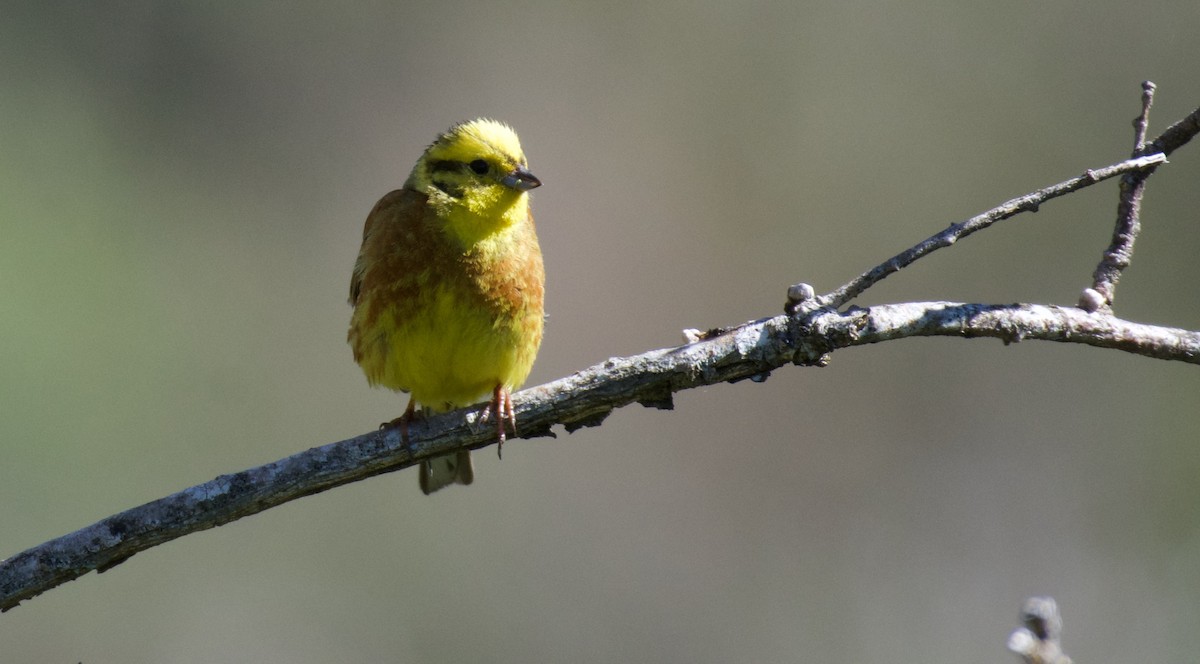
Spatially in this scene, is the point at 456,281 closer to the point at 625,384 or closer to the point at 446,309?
the point at 446,309

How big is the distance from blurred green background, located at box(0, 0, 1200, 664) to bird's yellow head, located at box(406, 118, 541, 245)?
377 centimetres

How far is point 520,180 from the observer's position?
5.63 metres

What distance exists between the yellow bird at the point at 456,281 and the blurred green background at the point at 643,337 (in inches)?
139

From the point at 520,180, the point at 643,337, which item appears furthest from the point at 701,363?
the point at 643,337

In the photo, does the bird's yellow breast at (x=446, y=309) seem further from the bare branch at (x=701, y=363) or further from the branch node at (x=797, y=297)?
the branch node at (x=797, y=297)

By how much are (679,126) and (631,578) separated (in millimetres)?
4583

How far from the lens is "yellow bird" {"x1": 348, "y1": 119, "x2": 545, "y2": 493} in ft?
17.7

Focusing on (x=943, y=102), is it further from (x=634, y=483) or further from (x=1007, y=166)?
(x=634, y=483)

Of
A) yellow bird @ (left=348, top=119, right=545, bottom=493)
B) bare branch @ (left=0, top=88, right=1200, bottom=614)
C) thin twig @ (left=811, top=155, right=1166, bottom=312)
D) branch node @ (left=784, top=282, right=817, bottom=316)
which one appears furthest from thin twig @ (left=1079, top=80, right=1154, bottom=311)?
yellow bird @ (left=348, top=119, right=545, bottom=493)

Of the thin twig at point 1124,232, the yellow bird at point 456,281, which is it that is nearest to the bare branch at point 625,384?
the thin twig at point 1124,232

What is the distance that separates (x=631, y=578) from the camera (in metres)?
8.89

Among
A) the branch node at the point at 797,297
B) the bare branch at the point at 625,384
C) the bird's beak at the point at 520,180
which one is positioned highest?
the bird's beak at the point at 520,180

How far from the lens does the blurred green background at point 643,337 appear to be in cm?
894

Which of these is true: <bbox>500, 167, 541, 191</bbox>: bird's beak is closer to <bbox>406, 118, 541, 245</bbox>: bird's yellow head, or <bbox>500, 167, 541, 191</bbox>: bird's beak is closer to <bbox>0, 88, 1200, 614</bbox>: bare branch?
<bbox>406, 118, 541, 245</bbox>: bird's yellow head
